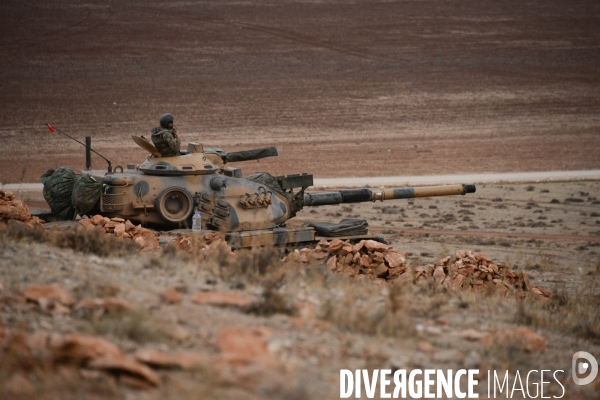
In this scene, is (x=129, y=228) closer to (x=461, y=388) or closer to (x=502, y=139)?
(x=461, y=388)

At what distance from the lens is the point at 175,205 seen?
1486 centimetres

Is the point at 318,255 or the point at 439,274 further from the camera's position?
the point at 439,274

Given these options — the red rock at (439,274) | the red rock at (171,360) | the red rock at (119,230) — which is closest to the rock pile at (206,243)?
the red rock at (119,230)

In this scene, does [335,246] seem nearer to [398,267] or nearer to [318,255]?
[318,255]

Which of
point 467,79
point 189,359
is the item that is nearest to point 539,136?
point 467,79

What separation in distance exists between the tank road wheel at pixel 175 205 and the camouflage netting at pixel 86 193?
40.4 inches

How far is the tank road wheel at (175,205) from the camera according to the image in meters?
14.7

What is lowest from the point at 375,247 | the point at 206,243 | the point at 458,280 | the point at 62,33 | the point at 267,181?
the point at 458,280

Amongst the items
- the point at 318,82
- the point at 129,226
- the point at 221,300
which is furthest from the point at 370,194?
the point at 318,82

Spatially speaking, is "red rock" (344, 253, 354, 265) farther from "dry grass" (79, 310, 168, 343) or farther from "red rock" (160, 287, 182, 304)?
"dry grass" (79, 310, 168, 343)

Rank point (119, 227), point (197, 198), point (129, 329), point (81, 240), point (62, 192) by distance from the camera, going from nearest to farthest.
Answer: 1. point (129, 329)
2. point (81, 240)
3. point (119, 227)
4. point (197, 198)
5. point (62, 192)

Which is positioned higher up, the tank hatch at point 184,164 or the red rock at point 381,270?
the tank hatch at point 184,164

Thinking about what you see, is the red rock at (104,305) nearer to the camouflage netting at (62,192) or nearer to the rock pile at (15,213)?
the rock pile at (15,213)

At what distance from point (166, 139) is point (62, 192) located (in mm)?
2103
